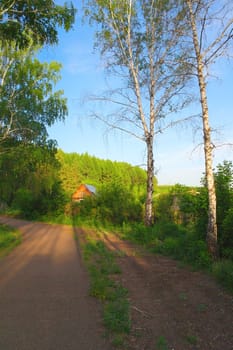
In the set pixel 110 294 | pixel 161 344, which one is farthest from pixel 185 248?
pixel 161 344

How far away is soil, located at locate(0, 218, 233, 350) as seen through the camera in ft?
11.6

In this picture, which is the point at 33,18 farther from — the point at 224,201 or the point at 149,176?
the point at 149,176

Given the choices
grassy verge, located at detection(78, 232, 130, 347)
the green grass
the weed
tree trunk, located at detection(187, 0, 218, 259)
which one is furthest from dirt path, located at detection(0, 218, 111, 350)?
tree trunk, located at detection(187, 0, 218, 259)

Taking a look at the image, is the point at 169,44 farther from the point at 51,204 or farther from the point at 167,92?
the point at 51,204

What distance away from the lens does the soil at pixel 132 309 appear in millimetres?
3523

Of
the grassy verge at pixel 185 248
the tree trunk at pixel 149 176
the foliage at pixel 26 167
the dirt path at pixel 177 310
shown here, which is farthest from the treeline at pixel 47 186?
the dirt path at pixel 177 310

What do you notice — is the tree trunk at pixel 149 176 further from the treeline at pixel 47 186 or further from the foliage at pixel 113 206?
the foliage at pixel 113 206

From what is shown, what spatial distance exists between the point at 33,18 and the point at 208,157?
5199mm

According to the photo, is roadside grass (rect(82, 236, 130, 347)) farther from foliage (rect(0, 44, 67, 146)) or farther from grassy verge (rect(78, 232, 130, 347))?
foliage (rect(0, 44, 67, 146))

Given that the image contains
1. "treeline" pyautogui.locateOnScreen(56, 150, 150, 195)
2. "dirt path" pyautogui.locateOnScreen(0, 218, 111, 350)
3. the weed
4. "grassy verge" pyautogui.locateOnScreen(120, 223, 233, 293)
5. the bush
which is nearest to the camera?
"dirt path" pyautogui.locateOnScreen(0, 218, 111, 350)

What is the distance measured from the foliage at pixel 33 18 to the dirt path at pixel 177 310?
5.51 m

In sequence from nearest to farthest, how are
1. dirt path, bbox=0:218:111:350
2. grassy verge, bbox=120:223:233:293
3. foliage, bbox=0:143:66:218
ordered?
dirt path, bbox=0:218:111:350
grassy verge, bbox=120:223:233:293
foliage, bbox=0:143:66:218

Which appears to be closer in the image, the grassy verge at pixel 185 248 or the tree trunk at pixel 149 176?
the grassy verge at pixel 185 248

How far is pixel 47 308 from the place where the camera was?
4.52 metres
